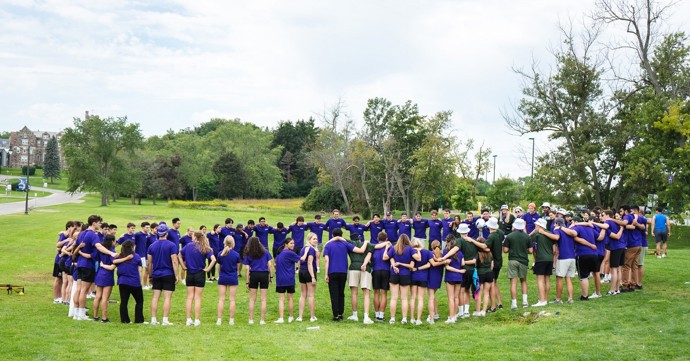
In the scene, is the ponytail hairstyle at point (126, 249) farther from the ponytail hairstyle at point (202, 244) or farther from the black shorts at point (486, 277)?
the black shorts at point (486, 277)

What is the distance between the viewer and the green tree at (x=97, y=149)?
230 ft

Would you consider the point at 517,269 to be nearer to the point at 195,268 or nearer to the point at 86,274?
the point at 195,268

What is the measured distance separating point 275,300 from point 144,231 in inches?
159

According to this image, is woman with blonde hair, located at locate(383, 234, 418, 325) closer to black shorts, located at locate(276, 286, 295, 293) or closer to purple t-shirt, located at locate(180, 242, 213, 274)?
black shorts, located at locate(276, 286, 295, 293)

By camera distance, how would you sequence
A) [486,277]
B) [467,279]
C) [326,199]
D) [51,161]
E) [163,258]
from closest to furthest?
[163,258] < [486,277] < [467,279] < [326,199] < [51,161]

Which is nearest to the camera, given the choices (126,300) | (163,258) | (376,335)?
(376,335)

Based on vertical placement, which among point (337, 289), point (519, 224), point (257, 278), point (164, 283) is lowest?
point (337, 289)

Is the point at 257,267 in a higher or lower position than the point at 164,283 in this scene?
higher

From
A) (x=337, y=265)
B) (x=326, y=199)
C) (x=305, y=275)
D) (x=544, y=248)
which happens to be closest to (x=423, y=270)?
(x=337, y=265)

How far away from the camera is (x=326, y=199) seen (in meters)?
60.5

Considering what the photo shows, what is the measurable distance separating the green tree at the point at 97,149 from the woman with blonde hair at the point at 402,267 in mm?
63522

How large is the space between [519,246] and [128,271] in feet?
27.2

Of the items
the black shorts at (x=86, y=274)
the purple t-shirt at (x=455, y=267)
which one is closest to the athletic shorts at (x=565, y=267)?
the purple t-shirt at (x=455, y=267)

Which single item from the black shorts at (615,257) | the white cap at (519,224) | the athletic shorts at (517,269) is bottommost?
the athletic shorts at (517,269)
